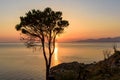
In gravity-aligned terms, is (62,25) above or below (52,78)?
above

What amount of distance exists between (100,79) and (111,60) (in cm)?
727

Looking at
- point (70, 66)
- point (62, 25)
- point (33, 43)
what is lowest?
point (70, 66)

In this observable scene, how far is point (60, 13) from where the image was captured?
3616 centimetres

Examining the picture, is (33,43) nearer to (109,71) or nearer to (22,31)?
(22,31)

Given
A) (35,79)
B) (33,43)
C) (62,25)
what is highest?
(62,25)

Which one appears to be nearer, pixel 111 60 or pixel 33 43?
pixel 111 60

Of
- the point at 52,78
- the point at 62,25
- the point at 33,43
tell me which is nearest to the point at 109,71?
the point at 52,78

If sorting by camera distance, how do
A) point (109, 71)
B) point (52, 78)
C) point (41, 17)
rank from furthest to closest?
point (41, 17) → point (52, 78) → point (109, 71)

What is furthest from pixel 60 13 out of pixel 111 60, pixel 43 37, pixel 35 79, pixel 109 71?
pixel 35 79

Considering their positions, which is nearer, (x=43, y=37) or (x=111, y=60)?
(x=111, y=60)

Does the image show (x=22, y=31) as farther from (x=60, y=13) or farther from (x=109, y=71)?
(x=109, y=71)

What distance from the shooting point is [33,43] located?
38219 mm

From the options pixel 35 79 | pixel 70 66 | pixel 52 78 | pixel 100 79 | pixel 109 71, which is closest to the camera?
pixel 100 79

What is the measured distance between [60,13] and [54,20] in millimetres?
1409
